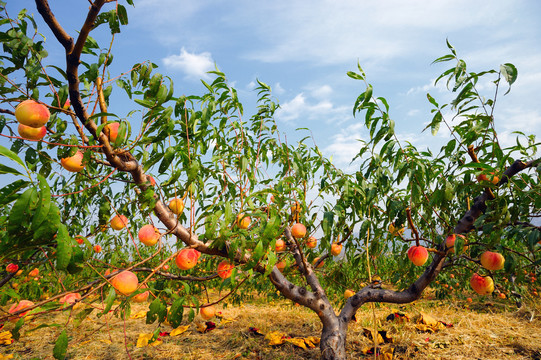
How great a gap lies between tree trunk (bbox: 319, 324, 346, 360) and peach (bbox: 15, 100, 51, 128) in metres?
2.46

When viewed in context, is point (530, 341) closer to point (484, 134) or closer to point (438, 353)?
point (438, 353)

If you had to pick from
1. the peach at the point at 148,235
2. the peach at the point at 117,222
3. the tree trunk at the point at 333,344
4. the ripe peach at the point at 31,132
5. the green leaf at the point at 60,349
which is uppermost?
the ripe peach at the point at 31,132

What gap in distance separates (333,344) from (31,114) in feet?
8.30

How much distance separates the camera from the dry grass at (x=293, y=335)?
2691mm

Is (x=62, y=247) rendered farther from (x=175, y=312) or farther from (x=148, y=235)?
(x=148, y=235)

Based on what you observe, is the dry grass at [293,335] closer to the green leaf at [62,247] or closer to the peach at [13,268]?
the peach at [13,268]

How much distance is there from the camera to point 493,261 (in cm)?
207

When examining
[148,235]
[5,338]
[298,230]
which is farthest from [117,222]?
[5,338]

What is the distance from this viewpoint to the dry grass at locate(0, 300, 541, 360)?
269 cm

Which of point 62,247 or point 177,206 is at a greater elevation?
point 177,206

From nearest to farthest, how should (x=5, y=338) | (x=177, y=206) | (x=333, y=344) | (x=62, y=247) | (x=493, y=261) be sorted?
(x=62, y=247) < (x=177, y=206) < (x=493, y=261) < (x=333, y=344) < (x=5, y=338)

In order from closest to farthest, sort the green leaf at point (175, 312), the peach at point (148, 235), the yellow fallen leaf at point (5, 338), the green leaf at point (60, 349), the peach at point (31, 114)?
the green leaf at point (60, 349)
the peach at point (31, 114)
the green leaf at point (175, 312)
the peach at point (148, 235)
the yellow fallen leaf at point (5, 338)

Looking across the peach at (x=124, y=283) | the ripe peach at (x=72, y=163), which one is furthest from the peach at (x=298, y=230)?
the ripe peach at (x=72, y=163)

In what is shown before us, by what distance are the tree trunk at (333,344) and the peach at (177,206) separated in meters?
1.62
